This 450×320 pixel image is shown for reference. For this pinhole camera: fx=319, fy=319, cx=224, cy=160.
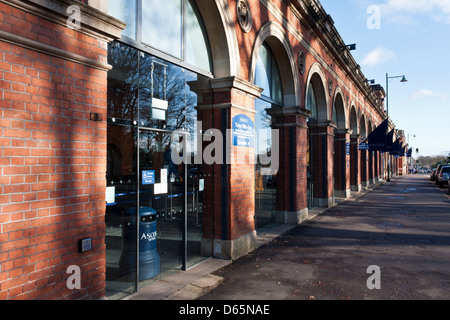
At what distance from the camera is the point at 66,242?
3.19 m

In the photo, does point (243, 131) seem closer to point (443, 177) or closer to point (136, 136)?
point (136, 136)

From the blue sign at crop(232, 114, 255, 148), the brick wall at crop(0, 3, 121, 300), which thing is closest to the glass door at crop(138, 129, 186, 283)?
the brick wall at crop(0, 3, 121, 300)

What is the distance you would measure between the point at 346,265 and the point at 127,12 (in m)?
5.53

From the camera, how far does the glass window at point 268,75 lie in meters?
8.45

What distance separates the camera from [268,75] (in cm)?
895

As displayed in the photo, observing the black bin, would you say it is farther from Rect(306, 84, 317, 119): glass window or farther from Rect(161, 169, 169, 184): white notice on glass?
Rect(306, 84, 317, 119): glass window

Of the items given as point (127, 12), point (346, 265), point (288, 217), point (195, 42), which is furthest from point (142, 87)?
point (288, 217)

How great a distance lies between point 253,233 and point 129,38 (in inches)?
182

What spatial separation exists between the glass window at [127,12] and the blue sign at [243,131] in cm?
249

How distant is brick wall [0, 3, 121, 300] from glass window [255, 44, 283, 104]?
546 centimetres

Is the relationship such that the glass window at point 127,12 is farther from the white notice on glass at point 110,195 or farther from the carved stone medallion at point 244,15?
the carved stone medallion at point 244,15

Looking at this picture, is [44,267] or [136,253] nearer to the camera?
[44,267]

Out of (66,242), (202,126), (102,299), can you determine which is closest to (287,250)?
(202,126)

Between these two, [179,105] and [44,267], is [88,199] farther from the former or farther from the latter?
[179,105]
